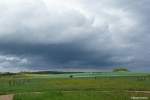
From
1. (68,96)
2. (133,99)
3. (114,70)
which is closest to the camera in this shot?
(133,99)

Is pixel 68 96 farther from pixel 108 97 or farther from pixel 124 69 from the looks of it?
pixel 124 69

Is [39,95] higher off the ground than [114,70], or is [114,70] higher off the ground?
[114,70]

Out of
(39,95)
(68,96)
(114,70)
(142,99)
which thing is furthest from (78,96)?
(114,70)

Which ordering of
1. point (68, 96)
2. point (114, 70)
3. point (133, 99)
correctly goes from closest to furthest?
point (133, 99) → point (68, 96) → point (114, 70)

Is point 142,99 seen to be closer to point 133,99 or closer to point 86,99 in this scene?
point 133,99

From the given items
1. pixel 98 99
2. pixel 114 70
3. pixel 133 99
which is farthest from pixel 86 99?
pixel 114 70

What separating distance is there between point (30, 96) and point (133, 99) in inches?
506

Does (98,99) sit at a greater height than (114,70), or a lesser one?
lesser

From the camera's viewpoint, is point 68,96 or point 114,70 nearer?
point 68,96

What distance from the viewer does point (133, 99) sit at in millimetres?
46750

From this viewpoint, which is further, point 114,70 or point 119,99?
point 114,70

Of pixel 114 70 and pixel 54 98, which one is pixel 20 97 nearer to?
pixel 54 98

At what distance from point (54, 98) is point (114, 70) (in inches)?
4102

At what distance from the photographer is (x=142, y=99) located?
46906mm
